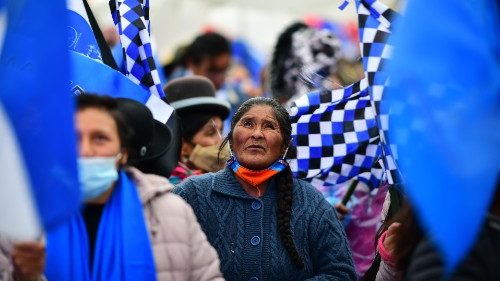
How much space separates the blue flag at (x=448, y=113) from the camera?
136 inches

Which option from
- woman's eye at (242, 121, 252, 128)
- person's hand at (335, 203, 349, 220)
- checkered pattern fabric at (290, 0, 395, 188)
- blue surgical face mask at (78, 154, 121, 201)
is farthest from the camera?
person's hand at (335, 203, 349, 220)

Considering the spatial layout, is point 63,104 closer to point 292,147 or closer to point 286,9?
point 292,147

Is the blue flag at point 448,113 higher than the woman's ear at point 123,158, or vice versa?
the blue flag at point 448,113

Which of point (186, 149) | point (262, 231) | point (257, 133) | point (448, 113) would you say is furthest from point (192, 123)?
point (448, 113)

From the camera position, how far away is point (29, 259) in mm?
4008

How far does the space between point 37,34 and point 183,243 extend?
1.04 m

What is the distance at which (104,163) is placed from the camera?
4180mm

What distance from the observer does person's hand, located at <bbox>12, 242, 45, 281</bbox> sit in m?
3.97

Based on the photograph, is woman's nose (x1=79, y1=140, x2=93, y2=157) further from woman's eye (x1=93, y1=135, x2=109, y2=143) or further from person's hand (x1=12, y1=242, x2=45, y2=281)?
person's hand (x1=12, y1=242, x2=45, y2=281)

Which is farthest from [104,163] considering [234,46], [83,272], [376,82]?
[234,46]

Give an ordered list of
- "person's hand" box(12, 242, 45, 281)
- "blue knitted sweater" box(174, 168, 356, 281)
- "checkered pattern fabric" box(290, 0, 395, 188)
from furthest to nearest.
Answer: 1. "checkered pattern fabric" box(290, 0, 395, 188)
2. "blue knitted sweater" box(174, 168, 356, 281)
3. "person's hand" box(12, 242, 45, 281)

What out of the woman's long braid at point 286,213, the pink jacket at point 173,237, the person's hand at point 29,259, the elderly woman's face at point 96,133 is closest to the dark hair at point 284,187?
the woman's long braid at point 286,213

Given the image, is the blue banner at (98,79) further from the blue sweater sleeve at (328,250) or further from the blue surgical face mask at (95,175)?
the blue surgical face mask at (95,175)

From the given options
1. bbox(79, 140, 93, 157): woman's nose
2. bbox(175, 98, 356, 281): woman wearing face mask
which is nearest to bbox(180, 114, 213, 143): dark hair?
bbox(175, 98, 356, 281): woman wearing face mask
